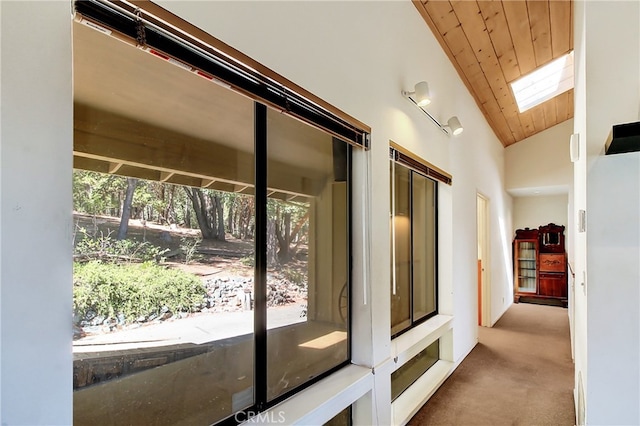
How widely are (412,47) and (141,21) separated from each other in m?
2.29

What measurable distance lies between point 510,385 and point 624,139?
8.79 feet

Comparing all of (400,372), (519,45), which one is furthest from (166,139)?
(519,45)

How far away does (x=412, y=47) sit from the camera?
274 centimetres

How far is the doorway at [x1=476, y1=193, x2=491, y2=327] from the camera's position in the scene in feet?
17.3

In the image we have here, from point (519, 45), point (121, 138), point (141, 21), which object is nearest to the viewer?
point (141, 21)

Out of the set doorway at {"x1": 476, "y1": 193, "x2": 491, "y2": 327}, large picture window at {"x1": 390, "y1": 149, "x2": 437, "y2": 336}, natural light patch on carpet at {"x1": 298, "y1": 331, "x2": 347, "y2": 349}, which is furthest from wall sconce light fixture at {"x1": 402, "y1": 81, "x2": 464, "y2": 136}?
doorway at {"x1": 476, "y1": 193, "x2": 491, "y2": 327}

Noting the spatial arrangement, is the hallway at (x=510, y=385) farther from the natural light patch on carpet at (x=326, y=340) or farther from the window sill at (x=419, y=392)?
the natural light patch on carpet at (x=326, y=340)

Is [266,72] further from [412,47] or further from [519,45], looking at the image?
[519,45]

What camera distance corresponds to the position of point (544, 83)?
179 inches

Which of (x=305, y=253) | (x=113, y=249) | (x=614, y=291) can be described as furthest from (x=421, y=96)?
(x=113, y=249)

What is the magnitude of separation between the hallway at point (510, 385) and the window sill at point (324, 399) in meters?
0.98

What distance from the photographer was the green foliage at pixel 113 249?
102 centimetres

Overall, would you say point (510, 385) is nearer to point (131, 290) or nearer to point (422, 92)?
point (422, 92)

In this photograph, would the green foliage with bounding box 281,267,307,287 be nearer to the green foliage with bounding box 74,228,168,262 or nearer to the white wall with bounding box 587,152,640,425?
the green foliage with bounding box 74,228,168,262
